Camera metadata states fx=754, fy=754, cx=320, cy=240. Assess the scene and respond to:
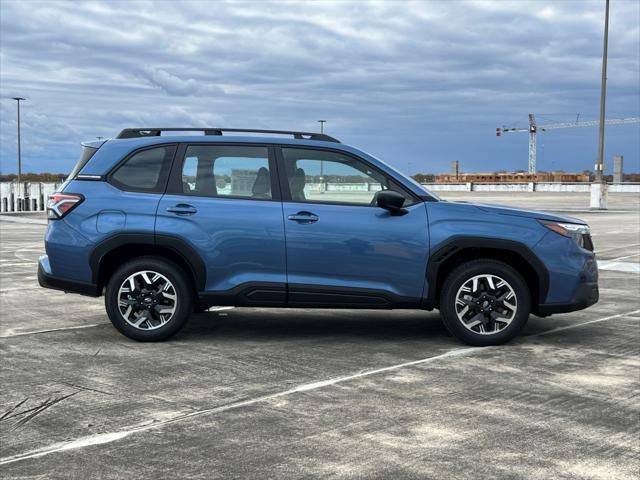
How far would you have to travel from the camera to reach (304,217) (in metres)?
6.66

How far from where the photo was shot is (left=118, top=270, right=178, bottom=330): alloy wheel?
22.1 feet

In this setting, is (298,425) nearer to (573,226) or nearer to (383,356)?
(383,356)

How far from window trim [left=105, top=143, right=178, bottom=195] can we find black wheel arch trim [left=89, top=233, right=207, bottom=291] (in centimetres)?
44

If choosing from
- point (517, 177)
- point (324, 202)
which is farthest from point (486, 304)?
point (517, 177)

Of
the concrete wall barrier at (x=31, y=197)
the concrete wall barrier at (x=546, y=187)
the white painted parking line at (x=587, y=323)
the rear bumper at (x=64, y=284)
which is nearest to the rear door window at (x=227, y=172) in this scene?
the rear bumper at (x=64, y=284)

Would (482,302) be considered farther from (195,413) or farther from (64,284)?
(64,284)

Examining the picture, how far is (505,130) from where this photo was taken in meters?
193

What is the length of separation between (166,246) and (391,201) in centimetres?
204

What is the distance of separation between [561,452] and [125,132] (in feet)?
16.2

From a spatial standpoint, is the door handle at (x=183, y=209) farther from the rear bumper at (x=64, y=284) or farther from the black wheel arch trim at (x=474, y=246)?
the black wheel arch trim at (x=474, y=246)

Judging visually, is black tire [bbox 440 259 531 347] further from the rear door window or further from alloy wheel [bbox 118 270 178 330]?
alloy wheel [bbox 118 270 178 330]

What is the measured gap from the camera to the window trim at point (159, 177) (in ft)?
22.6

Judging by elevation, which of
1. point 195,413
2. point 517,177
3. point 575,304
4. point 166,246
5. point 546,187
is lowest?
point 195,413

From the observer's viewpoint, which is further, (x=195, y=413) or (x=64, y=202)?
(x=64, y=202)
